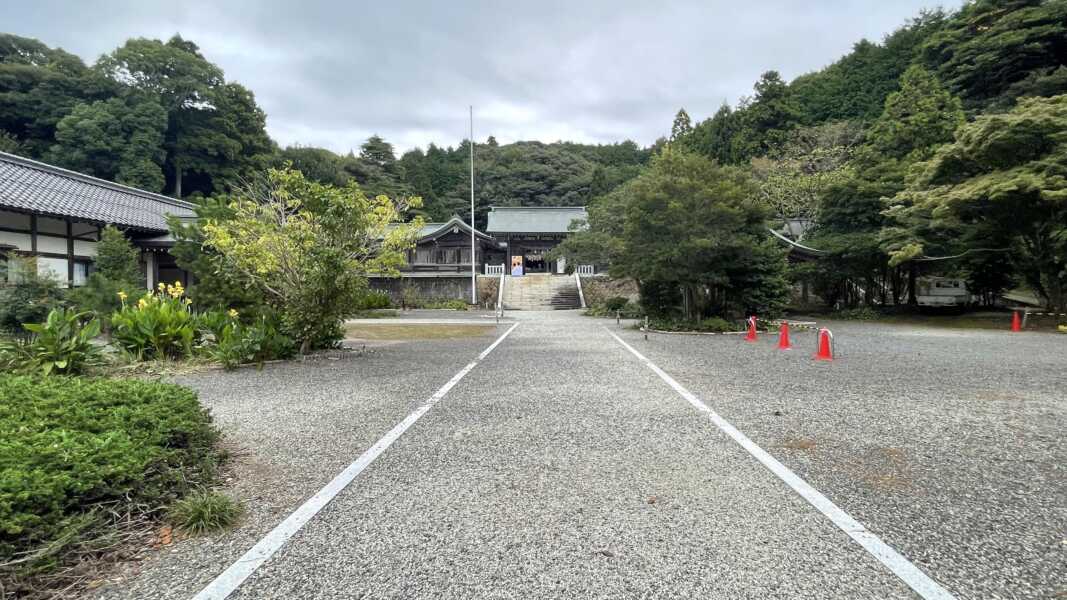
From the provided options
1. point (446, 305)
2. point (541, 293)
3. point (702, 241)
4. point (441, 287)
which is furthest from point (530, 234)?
point (702, 241)

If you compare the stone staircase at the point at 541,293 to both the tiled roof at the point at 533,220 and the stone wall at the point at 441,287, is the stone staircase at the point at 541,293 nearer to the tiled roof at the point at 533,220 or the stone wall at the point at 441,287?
the stone wall at the point at 441,287

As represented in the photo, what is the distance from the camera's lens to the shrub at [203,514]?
2.47 meters

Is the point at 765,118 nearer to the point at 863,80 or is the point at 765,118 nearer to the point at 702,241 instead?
the point at 863,80

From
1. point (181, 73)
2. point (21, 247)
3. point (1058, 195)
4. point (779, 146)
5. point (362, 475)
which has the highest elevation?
point (181, 73)

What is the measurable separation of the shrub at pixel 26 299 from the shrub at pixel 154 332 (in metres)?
1.58

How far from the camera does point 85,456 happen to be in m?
2.46

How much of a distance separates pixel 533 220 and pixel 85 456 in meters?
34.3

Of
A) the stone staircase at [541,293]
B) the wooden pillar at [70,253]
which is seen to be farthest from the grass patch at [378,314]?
the wooden pillar at [70,253]

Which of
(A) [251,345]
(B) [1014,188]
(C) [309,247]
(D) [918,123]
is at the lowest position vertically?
(A) [251,345]

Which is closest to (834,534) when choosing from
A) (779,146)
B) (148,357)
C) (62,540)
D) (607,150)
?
(62,540)

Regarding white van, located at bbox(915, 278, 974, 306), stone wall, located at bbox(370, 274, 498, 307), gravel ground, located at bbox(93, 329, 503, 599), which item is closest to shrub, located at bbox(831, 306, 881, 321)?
white van, located at bbox(915, 278, 974, 306)

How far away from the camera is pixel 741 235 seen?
13172 millimetres

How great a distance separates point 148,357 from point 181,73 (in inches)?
1481

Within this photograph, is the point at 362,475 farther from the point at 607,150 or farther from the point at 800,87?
the point at 607,150
